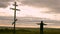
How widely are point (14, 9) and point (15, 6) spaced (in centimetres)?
174

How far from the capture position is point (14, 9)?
72.3 meters

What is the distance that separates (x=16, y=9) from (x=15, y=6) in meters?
1.60

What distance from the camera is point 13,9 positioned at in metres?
72.8

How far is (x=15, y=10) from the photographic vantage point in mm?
72438

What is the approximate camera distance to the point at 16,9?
237 feet

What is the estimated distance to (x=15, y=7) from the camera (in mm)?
71188

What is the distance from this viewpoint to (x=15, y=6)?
232 ft

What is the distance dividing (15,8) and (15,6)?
1131 mm

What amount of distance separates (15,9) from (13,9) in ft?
3.53

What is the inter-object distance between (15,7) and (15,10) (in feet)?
4.89

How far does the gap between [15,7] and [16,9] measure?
1155 mm

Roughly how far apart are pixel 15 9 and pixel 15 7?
0.92 meters
